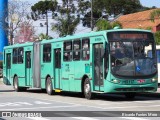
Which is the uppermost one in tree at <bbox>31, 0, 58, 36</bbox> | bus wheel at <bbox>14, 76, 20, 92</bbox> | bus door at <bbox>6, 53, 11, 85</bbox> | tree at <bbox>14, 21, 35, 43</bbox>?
tree at <bbox>31, 0, 58, 36</bbox>

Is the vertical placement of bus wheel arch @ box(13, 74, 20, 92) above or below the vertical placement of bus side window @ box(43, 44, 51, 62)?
below

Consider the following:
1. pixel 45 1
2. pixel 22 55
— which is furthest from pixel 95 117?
pixel 45 1

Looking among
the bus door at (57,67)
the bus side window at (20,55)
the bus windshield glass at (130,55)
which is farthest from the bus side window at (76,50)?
the bus side window at (20,55)

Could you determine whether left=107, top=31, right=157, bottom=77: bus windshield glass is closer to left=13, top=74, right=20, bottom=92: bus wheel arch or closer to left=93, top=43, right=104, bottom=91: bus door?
left=93, top=43, right=104, bottom=91: bus door

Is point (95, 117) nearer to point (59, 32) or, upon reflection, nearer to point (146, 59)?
point (146, 59)

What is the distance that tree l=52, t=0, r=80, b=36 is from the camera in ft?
222

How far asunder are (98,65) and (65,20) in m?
50.0

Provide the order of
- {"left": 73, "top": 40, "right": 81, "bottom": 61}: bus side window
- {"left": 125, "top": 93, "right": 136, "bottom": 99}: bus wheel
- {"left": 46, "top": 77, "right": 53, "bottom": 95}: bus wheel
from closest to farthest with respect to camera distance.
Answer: {"left": 125, "top": 93, "right": 136, "bottom": 99}: bus wheel < {"left": 73, "top": 40, "right": 81, "bottom": 61}: bus side window < {"left": 46, "top": 77, "right": 53, "bottom": 95}: bus wheel

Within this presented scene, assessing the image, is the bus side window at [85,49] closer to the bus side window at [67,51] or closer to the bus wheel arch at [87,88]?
the bus wheel arch at [87,88]

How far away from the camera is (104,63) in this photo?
1939 cm

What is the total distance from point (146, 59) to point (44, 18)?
63.5 m

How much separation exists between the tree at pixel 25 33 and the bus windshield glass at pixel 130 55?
59.9 meters

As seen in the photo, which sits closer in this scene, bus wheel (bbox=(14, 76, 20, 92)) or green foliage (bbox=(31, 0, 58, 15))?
bus wheel (bbox=(14, 76, 20, 92))

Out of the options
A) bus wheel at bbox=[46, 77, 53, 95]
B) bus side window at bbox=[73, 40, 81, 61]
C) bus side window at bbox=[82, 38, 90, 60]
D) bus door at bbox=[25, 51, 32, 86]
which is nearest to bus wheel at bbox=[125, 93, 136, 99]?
bus side window at bbox=[82, 38, 90, 60]
